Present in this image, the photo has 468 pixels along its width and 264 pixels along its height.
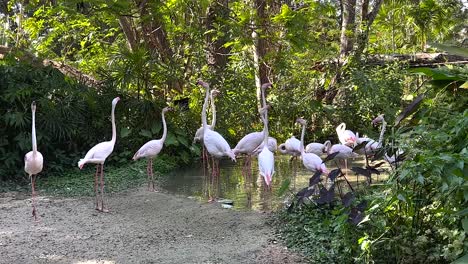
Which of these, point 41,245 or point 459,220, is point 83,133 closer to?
point 41,245

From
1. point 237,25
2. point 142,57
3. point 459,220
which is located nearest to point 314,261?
point 459,220

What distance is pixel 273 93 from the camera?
12.7 metres

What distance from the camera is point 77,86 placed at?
983 centimetres

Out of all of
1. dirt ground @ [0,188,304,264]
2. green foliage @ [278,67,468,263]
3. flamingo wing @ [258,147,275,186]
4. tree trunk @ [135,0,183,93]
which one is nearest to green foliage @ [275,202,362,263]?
green foliage @ [278,67,468,263]

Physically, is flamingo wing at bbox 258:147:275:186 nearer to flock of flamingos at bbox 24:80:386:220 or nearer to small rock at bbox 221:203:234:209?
flock of flamingos at bbox 24:80:386:220

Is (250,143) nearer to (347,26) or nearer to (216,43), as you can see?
(216,43)

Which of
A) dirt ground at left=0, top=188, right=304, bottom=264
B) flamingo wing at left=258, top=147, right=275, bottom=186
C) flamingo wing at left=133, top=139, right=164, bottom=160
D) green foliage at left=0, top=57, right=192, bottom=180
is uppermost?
green foliage at left=0, top=57, right=192, bottom=180

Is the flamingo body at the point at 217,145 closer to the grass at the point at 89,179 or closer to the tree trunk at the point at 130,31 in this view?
the grass at the point at 89,179

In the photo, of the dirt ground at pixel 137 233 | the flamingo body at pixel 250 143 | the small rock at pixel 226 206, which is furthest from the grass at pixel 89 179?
the small rock at pixel 226 206

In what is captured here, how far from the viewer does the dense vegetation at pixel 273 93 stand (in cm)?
378

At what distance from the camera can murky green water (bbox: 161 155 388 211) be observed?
6855mm

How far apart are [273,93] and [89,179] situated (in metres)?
5.78

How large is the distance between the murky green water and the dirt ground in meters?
0.51

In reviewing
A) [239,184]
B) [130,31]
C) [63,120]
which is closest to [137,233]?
[239,184]
